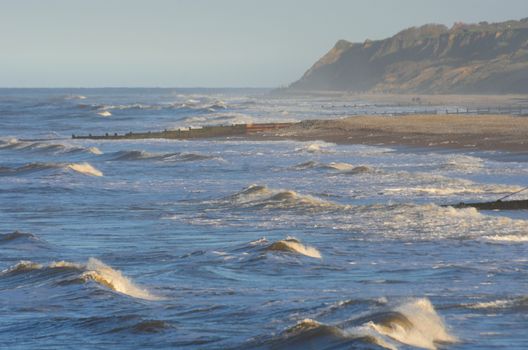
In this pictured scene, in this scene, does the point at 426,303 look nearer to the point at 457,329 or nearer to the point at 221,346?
the point at 457,329

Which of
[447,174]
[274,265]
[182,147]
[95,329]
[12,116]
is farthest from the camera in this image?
[12,116]

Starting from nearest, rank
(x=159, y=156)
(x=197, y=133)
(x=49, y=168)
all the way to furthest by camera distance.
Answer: (x=49, y=168)
(x=159, y=156)
(x=197, y=133)

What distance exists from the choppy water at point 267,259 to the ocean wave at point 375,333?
33 mm

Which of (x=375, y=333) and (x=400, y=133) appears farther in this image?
(x=400, y=133)

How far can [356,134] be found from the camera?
74.4 metres

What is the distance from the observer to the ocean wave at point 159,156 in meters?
59.1

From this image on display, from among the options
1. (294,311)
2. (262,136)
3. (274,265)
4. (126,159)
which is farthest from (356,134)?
(294,311)

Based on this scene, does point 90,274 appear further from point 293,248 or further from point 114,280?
point 293,248

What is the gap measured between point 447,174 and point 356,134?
30.2 m

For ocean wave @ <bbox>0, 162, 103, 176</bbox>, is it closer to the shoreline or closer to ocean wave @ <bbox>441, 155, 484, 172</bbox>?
ocean wave @ <bbox>441, 155, 484, 172</bbox>

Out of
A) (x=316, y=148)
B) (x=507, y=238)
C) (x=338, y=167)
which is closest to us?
(x=507, y=238)

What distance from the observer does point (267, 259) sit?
25406 millimetres

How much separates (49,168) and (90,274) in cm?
3195

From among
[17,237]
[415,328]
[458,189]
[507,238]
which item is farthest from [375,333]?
[458,189]
